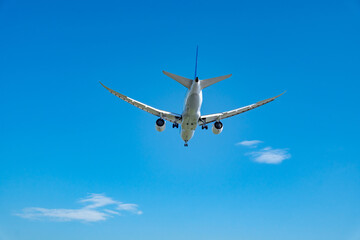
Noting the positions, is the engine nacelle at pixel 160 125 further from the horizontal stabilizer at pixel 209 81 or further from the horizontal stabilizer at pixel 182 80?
the horizontal stabilizer at pixel 209 81

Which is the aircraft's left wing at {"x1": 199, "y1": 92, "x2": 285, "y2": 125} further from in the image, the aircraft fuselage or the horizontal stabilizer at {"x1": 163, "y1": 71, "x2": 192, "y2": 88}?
the horizontal stabilizer at {"x1": 163, "y1": 71, "x2": 192, "y2": 88}

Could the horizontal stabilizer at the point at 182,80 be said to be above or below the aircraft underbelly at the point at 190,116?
above

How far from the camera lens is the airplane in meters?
35.9

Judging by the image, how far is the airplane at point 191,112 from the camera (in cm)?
3588

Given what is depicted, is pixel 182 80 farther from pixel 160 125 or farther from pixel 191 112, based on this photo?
pixel 160 125

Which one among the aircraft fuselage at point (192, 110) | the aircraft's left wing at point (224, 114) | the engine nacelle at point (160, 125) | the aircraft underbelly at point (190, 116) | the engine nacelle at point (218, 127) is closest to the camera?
the aircraft fuselage at point (192, 110)

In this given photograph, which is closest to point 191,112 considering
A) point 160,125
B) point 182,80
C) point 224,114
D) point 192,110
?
point 192,110

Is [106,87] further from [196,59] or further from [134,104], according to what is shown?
[196,59]

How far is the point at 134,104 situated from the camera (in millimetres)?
40906

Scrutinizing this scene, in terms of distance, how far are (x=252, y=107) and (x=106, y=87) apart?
1777 cm

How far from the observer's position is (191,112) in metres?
37.8

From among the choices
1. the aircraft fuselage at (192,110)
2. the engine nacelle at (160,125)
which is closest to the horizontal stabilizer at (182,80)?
the aircraft fuselage at (192,110)

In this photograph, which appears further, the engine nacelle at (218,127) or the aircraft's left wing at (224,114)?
the aircraft's left wing at (224,114)

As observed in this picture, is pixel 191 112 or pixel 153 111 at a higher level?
pixel 153 111
